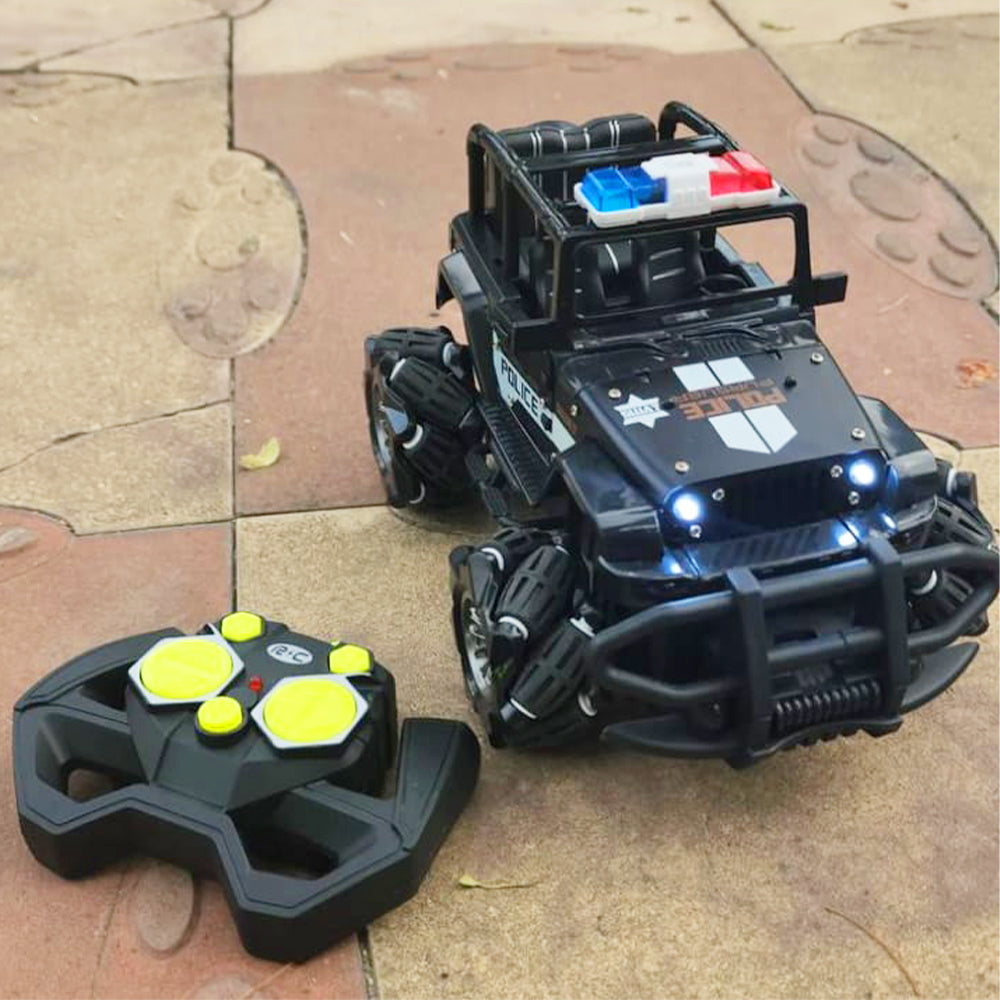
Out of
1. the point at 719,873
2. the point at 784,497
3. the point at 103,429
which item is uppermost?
the point at 784,497

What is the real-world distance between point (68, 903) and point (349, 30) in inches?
229

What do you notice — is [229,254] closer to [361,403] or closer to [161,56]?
[361,403]

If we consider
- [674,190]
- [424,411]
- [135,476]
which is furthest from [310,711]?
[135,476]

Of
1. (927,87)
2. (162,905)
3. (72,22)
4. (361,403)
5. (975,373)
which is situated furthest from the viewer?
(72,22)

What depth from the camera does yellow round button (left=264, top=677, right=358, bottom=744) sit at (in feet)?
9.80

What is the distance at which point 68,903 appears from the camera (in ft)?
9.82

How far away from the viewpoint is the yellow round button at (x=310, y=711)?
299 centimetres

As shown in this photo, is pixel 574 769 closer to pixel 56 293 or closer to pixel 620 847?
pixel 620 847

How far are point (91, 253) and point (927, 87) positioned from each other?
175 inches

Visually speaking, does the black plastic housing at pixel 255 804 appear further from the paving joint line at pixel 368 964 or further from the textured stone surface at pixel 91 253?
the textured stone surface at pixel 91 253

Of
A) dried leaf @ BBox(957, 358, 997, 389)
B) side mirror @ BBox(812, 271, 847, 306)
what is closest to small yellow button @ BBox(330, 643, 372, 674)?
side mirror @ BBox(812, 271, 847, 306)

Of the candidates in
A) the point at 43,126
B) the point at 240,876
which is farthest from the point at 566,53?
the point at 240,876

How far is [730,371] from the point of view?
3111 mm

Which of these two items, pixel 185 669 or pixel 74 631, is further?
pixel 74 631
